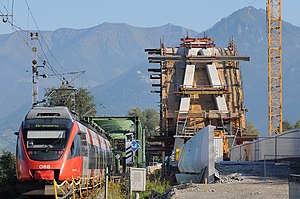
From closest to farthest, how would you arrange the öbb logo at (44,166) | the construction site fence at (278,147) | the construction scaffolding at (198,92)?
the öbb logo at (44,166) < the construction site fence at (278,147) < the construction scaffolding at (198,92)

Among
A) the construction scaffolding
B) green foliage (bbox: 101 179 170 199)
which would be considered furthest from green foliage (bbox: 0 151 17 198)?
the construction scaffolding

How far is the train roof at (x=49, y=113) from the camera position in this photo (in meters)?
28.5

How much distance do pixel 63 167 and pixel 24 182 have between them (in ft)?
5.06

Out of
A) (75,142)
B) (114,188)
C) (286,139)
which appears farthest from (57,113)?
(286,139)

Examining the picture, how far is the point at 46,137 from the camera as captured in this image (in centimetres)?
2773

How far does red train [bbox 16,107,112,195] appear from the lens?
2720 centimetres

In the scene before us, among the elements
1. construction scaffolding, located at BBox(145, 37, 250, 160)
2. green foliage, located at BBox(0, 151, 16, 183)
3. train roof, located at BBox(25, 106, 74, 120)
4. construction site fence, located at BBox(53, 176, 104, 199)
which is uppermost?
construction scaffolding, located at BBox(145, 37, 250, 160)

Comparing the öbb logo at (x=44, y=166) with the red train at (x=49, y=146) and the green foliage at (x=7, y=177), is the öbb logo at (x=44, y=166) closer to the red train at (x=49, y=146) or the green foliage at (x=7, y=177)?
the red train at (x=49, y=146)

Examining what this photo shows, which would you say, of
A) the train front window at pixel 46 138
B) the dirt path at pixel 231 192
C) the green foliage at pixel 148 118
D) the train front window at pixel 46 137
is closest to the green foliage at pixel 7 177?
the train front window at pixel 46 137

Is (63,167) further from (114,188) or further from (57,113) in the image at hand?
(114,188)

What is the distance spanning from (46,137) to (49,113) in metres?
1.40

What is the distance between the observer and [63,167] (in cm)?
2767

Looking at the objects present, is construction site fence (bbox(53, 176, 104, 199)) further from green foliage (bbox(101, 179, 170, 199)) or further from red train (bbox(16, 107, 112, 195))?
green foliage (bbox(101, 179, 170, 199))

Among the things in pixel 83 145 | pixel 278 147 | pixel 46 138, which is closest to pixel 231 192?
pixel 46 138
